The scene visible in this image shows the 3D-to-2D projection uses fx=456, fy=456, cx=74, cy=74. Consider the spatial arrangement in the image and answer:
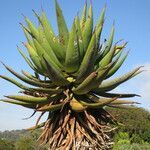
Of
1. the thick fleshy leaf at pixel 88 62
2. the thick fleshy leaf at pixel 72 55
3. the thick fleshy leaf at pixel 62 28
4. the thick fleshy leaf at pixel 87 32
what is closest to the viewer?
the thick fleshy leaf at pixel 88 62

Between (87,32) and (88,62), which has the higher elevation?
(87,32)

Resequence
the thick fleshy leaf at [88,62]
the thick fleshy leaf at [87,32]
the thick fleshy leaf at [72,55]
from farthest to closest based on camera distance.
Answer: the thick fleshy leaf at [87,32], the thick fleshy leaf at [72,55], the thick fleshy leaf at [88,62]

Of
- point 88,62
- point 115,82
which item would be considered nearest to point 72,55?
point 88,62

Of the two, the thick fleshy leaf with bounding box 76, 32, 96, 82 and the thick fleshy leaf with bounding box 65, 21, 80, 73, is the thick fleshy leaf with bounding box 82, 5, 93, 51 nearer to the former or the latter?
the thick fleshy leaf with bounding box 65, 21, 80, 73

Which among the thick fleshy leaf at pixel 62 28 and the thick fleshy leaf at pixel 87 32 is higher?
the thick fleshy leaf at pixel 62 28

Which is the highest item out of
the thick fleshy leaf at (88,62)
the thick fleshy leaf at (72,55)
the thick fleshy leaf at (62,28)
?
the thick fleshy leaf at (62,28)

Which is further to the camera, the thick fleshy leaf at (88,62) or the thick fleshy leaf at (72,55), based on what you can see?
the thick fleshy leaf at (72,55)

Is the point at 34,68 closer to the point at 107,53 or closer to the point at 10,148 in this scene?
the point at 107,53

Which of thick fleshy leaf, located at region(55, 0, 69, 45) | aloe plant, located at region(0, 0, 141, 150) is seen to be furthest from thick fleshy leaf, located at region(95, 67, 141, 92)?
thick fleshy leaf, located at region(55, 0, 69, 45)


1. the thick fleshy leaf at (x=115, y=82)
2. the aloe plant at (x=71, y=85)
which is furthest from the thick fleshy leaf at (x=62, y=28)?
the thick fleshy leaf at (x=115, y=82)

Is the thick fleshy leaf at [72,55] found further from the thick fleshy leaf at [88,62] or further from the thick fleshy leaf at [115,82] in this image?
the thick fleshy leaf at [115,82]

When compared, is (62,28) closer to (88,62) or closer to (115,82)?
(88,62)

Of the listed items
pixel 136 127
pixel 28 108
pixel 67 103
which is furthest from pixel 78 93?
pixel 136 127

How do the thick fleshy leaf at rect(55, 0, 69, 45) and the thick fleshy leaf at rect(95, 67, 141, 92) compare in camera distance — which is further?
the thick fleshy leaf at rect(55, 0, 69, 45)
